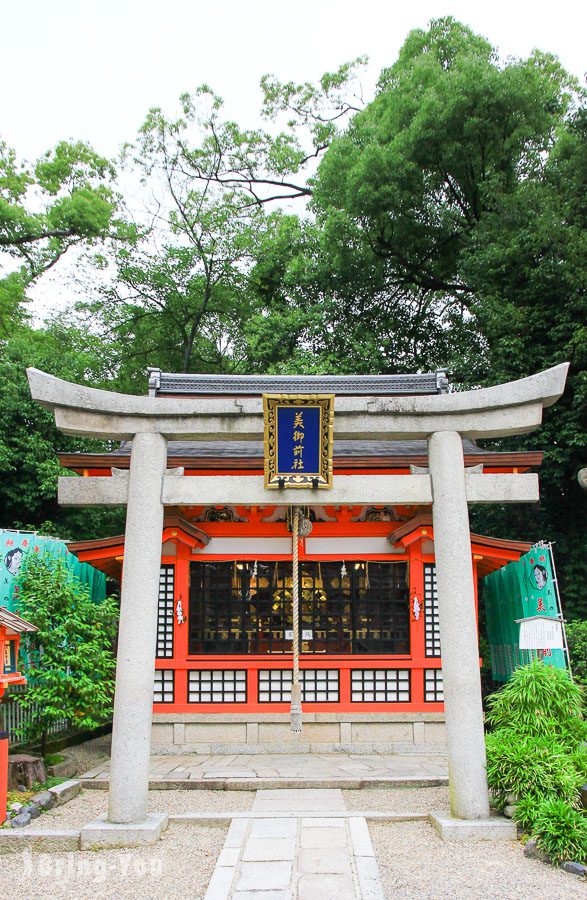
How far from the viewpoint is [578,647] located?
35.0 ft

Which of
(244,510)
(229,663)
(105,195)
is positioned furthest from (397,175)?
(229,663)

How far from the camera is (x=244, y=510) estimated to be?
34.7 feet

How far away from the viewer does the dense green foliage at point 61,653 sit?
Answer: 8719 millimetres

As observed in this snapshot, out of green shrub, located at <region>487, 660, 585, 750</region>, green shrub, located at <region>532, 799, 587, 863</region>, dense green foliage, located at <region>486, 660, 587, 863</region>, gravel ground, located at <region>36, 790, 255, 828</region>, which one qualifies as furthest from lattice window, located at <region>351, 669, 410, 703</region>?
green shrub, located at <region>532, 799, 587, 863</region>

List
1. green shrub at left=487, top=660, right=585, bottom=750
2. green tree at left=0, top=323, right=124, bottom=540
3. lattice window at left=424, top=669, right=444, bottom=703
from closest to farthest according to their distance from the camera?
green shrub at left=487, top=660, right=585, bottom=750 → lattice window at left=424, top=669, right=444, bottom=703 → green tree at left=0, top=323, right=124, bottom=540

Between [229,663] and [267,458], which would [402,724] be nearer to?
[229,663]

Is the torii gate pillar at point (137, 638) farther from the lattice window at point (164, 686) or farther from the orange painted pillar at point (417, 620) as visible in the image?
the orange painted pillar at point (417, 620)

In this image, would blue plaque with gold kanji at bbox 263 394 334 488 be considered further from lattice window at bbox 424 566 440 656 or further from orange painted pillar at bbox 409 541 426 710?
lattice window at bbox 424 566 440 656

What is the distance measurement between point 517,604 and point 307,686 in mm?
4044

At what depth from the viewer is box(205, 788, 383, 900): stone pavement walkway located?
193 inches

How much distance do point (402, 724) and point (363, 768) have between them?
146 centimetres

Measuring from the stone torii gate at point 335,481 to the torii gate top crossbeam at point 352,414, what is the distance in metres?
0.01

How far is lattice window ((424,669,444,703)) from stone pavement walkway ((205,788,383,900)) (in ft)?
10.5

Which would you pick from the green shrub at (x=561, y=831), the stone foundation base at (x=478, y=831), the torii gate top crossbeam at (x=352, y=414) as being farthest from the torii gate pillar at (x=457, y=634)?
the green shrub at (x=561, y=831)
